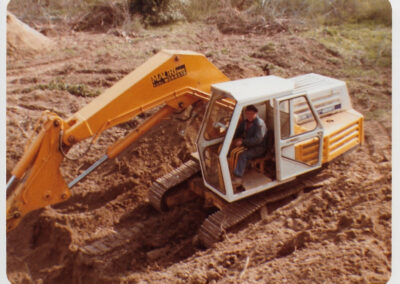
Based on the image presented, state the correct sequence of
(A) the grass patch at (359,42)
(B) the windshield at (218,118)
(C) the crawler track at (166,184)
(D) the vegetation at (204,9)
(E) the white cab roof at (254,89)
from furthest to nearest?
1. (D) the vegetation at (204,9)
2. (A) the grass patch at (359,42)
3. (C) the crawler track at (166,184)
4. (B) the windshield at (218,118)
5. (E) the white cab roof at (254,89)

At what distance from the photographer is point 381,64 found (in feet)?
43.1

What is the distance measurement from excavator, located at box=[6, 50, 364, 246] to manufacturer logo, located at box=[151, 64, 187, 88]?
1 centimetres

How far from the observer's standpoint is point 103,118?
6.80 meters

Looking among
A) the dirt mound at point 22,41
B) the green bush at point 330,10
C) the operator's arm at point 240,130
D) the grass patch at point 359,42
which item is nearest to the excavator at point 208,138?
the operator's arm at point 240,130

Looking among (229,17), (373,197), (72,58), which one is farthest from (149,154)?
(229,17)

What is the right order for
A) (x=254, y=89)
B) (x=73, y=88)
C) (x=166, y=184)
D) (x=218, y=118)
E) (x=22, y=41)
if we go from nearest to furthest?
1. (x=254, y=89)
2. (x=218, y=118)
3. (x=166, y=184)
4. (x=73, y=88)
5. (x=22, y=41)

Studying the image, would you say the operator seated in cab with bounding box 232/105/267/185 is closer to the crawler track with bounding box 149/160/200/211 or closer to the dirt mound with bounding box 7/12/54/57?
the crawler track with bounding box 149/160/200/211

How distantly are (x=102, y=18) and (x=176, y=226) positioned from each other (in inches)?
395

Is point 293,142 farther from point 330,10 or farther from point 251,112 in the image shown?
point 330,10

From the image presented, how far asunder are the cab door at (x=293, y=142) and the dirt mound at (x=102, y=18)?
31.8 ft

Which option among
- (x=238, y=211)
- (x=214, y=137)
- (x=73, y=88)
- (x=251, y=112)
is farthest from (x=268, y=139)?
(x=73, y=88)

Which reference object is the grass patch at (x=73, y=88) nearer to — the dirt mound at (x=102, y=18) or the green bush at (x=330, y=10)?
the dirt mound at (x=102, y=18)

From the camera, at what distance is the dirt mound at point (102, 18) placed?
15992 mm

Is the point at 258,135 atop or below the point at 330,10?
below
